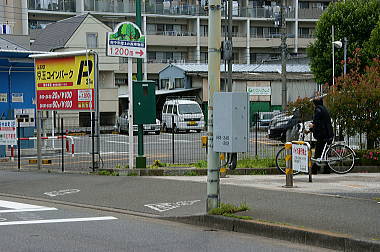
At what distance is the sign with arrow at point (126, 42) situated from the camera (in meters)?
14.8

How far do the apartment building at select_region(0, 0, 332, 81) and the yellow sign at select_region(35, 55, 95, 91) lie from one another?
3844cm

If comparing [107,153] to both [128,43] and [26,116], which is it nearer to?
[26,116]

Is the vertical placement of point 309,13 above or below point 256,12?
above

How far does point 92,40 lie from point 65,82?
113ft

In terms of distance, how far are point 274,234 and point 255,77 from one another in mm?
40095

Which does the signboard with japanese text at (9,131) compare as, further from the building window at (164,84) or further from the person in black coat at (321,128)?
the building window at (164,84)

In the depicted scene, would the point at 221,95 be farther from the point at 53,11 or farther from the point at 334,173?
the point at 53,11

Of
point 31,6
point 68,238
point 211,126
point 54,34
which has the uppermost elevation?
point 31,6

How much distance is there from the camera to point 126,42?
49.7 ft

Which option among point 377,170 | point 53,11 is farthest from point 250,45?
point 377,170

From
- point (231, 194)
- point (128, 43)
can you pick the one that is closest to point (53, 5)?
point (128, 43)

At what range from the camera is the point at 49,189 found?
1364 cm

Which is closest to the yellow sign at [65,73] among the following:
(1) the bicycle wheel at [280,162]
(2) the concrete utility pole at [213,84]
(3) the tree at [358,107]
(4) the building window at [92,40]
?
(1) the bicycle wheel at [280,162]

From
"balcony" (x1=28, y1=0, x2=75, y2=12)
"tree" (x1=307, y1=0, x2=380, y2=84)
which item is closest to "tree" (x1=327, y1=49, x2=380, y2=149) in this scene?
"tree" (x1=307, y1=0, x2=380, y2=84)
